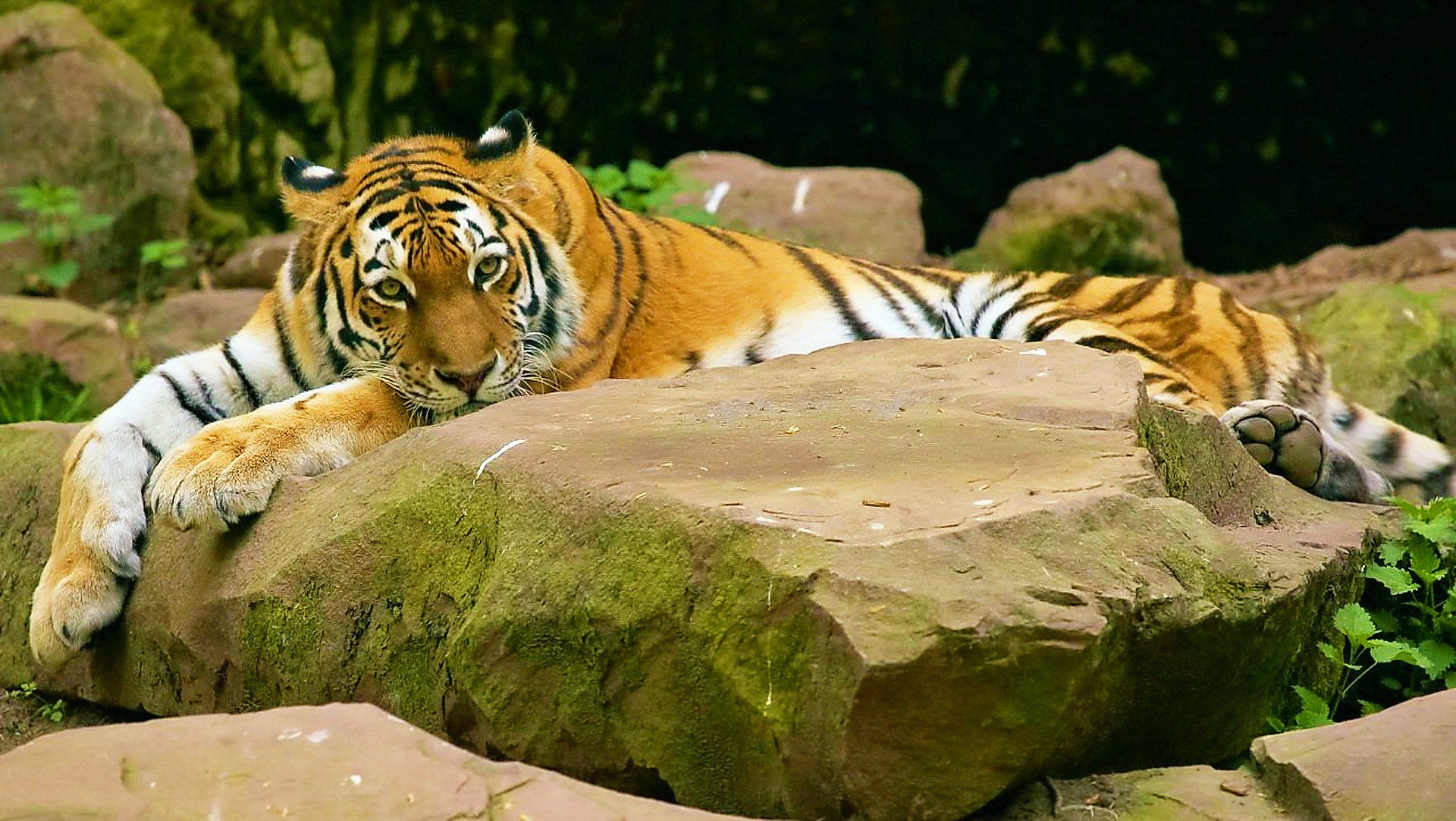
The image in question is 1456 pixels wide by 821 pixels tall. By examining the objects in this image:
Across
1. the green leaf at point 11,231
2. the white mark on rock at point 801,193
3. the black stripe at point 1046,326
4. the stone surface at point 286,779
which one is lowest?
the white mark on rock at point 801,193

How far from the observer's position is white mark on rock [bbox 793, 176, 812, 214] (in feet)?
27.2

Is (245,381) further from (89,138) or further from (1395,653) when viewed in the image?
(89,138)

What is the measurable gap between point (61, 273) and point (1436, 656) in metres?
6.04

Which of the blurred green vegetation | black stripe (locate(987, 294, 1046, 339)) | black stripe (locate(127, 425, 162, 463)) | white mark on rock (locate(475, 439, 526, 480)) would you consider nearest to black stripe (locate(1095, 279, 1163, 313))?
black stripe (locate(987, 294, 1046, 339))

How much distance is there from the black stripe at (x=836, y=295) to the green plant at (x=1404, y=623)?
1.86 metres

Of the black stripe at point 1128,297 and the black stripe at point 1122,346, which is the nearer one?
the black stripe at point 1122,346

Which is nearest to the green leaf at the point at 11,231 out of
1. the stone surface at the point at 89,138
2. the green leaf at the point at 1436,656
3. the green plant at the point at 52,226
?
the green plant at the point at 52,226

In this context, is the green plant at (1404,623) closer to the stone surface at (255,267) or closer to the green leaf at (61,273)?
the stone surface at (255,267)

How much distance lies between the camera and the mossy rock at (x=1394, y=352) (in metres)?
6.25

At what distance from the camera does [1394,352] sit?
6.43 meters

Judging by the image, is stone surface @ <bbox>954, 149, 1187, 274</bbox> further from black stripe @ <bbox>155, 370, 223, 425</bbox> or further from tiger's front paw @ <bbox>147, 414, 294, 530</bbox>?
tiger's front paw @ <bbox>147, 414, 294, 530</bbox>

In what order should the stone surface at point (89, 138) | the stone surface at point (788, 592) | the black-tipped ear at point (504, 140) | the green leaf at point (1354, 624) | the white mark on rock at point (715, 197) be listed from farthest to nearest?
the white mark on rock at point (715, 197) < the stone surface at point (89, 138) < the black-tipped ear at point (504, 140) < the green leaf at point (1354, 624) < the stone surface at point (788, 592)

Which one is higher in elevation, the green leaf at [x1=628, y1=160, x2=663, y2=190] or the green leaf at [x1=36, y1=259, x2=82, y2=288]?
the green leaf at [x1=628, y1=160, x2=663, y2=190]

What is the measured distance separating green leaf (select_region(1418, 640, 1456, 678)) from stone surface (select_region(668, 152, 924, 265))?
486 cm
